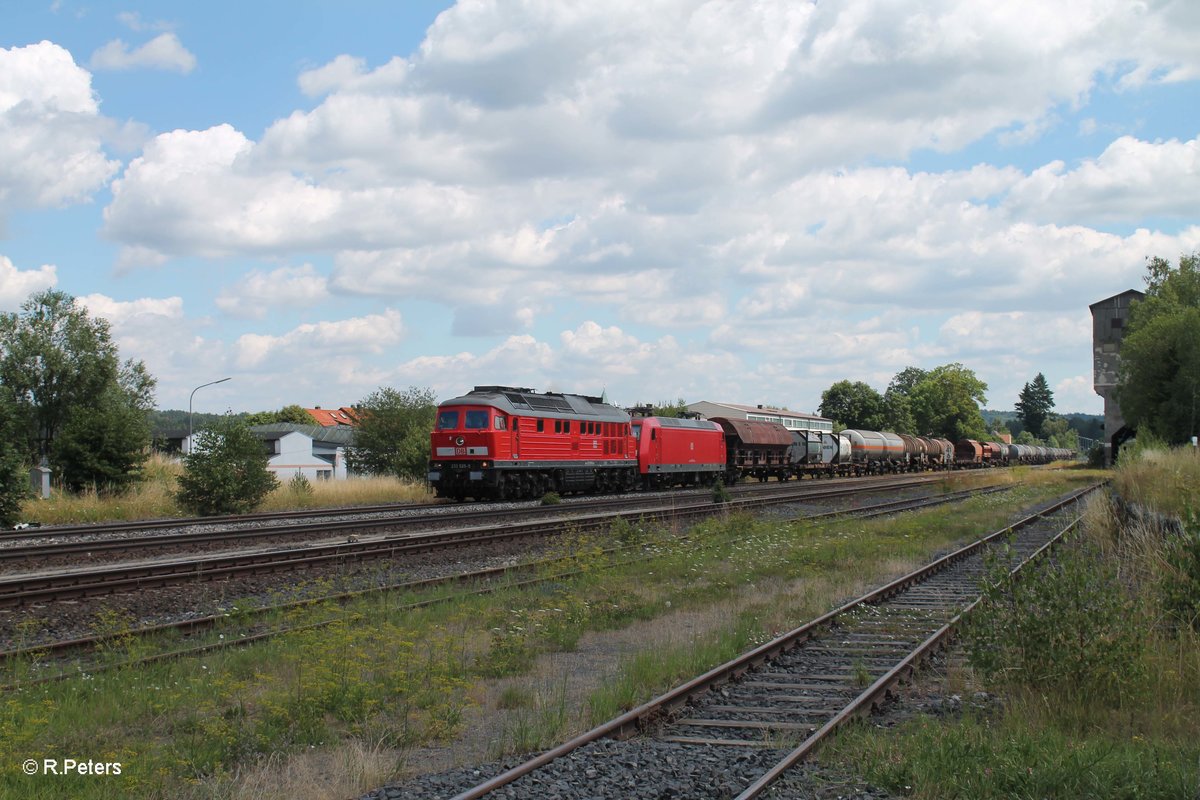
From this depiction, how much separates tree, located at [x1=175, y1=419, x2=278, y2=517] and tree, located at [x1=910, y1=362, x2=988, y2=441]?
13116 cm

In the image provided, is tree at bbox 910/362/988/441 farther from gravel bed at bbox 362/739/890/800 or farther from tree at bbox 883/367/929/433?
gravel bed at bbox 362/739/890/800

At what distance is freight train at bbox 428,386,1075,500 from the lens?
104ft

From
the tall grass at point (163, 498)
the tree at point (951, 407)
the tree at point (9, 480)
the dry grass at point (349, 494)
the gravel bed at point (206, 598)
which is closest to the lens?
the gravel bed at point (206, 598)

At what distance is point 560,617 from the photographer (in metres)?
12.4

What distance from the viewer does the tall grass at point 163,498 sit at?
26.8m

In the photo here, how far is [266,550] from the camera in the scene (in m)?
18.7

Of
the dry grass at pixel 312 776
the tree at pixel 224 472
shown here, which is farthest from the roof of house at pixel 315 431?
the dry grass at pixel 312 776

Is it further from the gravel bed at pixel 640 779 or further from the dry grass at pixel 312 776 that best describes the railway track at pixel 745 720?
the dry grass at pixel 312 776

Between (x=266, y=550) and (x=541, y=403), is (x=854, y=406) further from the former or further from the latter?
(x=266, y=550)

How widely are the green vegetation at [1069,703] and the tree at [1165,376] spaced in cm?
4727

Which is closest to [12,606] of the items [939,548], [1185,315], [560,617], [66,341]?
[560,617]

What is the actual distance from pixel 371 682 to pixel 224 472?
20.7 metres

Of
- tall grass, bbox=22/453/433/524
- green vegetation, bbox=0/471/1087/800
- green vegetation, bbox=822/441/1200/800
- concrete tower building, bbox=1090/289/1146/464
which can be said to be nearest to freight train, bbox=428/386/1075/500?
tall grass, bbox=22/453/433/524

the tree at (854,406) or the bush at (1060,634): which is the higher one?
the tree at (854,406)
